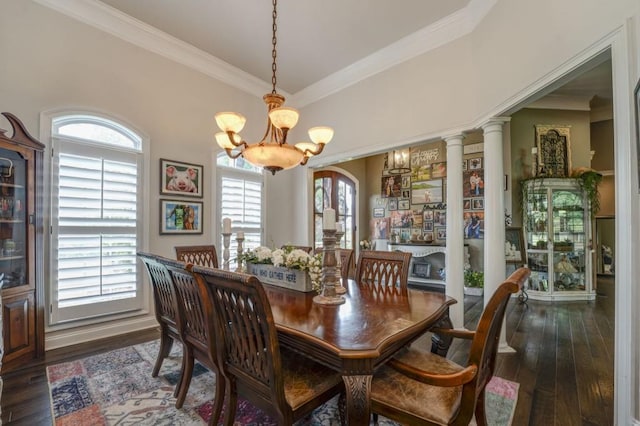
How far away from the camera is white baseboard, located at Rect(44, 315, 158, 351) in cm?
289

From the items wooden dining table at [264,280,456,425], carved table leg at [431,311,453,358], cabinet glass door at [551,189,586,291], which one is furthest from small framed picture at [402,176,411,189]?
carved table leg at [431,311,453,358]

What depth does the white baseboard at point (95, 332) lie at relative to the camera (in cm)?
289

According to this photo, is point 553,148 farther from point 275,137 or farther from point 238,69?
point 238,69

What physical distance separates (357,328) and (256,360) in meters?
0.50

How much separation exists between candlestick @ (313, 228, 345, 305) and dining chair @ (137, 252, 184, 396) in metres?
0.98

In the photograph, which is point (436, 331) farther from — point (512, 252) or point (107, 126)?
point (512, 252)

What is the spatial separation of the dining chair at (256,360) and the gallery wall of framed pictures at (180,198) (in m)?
2.63

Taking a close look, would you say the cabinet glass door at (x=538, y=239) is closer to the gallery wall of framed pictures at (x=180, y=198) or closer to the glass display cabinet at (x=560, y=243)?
the glass display cabinet at (x=560, y=243)

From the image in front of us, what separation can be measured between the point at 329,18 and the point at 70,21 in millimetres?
2735

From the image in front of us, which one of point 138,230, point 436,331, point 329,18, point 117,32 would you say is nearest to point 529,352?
point 436,331

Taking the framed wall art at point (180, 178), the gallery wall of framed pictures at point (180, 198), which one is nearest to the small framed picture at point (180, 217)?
the gallery wall of framed pictures at point (180, 198)

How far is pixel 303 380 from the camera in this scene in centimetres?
148

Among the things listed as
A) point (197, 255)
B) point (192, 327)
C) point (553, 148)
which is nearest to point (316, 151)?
point (197, 255)

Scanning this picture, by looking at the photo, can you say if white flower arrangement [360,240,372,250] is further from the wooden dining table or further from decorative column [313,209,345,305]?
decorative column [313,209,345,305]
